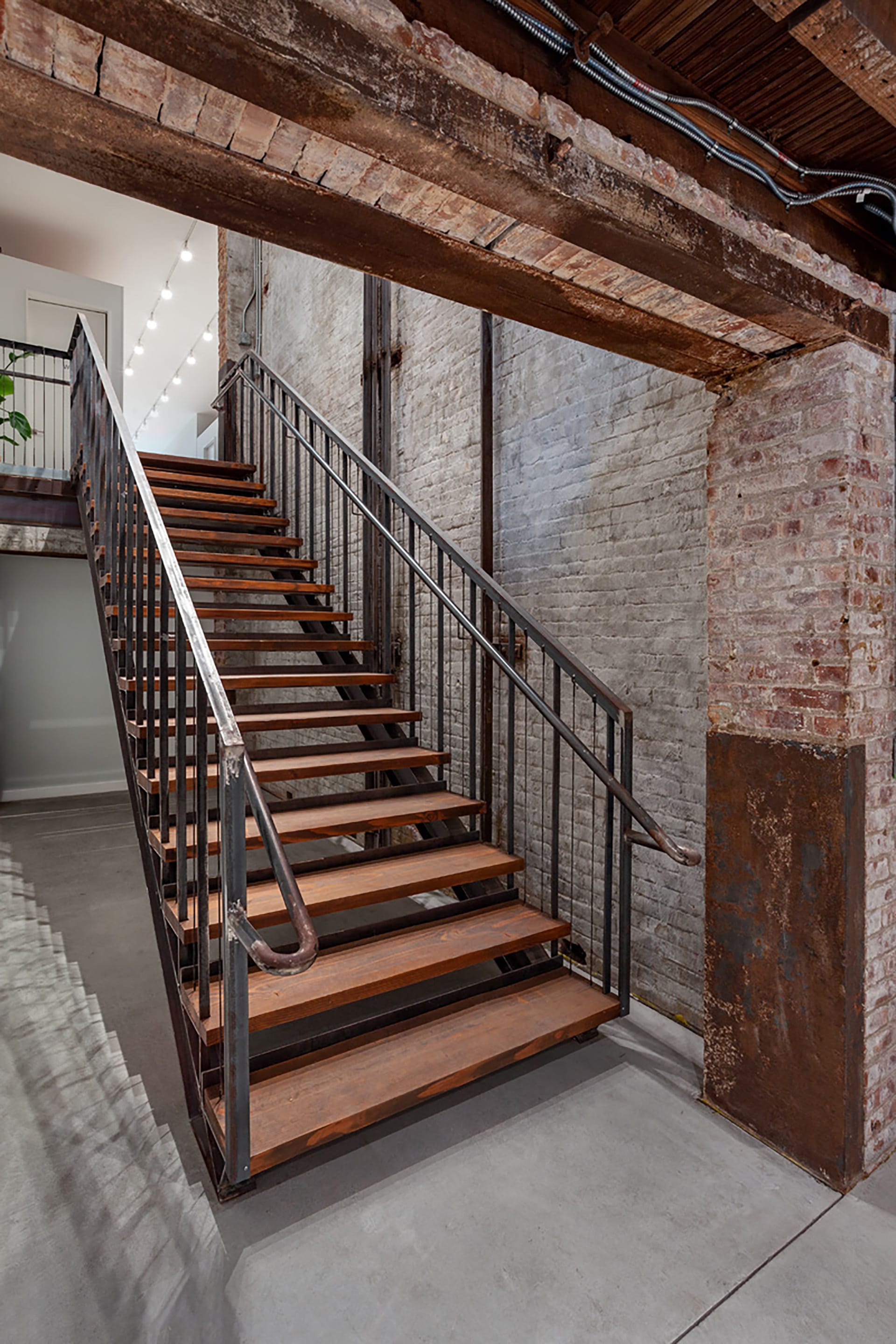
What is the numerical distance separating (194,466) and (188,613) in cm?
334

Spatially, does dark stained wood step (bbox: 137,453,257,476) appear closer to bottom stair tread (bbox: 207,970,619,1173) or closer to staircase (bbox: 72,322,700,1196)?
staircase (bbox: 72,322,700,1196)

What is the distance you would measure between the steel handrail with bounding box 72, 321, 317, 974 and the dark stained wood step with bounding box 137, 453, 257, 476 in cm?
253

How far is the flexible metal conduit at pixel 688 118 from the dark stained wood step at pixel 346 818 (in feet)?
6.46

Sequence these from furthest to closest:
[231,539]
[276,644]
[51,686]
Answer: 1. [51,686]
2. [231,539]
3. [276,644]

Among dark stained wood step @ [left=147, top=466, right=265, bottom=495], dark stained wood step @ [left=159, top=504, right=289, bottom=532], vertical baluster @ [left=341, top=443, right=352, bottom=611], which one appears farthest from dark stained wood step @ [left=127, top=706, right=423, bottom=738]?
dark stained wood step @ [left=147, top=466, right=265, bottom=495]

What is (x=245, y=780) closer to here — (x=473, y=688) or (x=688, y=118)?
(x=473, y=688)

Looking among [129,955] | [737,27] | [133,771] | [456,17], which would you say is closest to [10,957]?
[129,955]

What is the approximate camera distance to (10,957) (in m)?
2.95

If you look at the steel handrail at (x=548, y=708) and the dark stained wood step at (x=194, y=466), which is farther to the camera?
the dark stained wood step at (x=194, y=466)

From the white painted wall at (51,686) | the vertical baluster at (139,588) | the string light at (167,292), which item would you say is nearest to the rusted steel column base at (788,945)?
the vertical baluster at (139,588)

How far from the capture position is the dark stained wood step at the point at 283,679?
2.92 meters

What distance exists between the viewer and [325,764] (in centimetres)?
272

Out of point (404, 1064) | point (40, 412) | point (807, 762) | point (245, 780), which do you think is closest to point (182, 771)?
point (245, 780)

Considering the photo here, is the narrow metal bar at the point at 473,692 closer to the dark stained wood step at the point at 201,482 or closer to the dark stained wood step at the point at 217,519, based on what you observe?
the dark stained wood step at the point at 217,519
